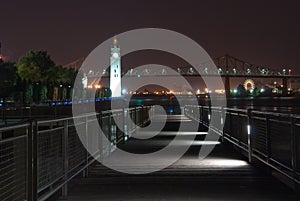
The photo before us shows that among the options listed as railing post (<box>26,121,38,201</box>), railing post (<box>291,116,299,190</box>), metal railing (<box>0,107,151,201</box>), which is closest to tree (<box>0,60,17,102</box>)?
metal railing (<box>0,107,151,201</box>)

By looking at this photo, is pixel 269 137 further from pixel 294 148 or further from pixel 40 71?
pixel 40 71

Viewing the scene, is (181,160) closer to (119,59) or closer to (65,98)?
(65,98)

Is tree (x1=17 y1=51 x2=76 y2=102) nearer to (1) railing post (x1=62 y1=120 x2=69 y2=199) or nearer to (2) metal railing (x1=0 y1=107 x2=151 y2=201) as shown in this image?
(2) metal railing (x1=0 y1=107 x2=151 y2=201)

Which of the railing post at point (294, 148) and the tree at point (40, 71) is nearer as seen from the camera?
the railing post at point (294, 148)

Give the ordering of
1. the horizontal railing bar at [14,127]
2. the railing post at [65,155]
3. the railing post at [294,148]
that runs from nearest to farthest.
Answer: the horizontal railing bar at [14,127] → the railing post at [65,155] → the railing post at [294,148]

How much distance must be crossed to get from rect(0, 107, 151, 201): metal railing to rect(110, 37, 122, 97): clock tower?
157 metres

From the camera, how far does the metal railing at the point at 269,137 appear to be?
8461 millimetres

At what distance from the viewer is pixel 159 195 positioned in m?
8.02

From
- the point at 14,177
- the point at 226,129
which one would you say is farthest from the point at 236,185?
the point at 226,129

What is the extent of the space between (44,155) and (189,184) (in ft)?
8.86

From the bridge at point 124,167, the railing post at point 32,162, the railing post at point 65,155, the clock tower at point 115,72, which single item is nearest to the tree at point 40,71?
the clock tower at point 115,72

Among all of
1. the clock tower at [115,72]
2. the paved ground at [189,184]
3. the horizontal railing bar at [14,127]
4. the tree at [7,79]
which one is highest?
the clock tower at [115,72]

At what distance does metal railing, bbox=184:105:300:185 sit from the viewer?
8461 millimetres

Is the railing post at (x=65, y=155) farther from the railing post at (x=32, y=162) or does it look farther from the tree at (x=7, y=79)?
the tree at (x=7, y=79)
